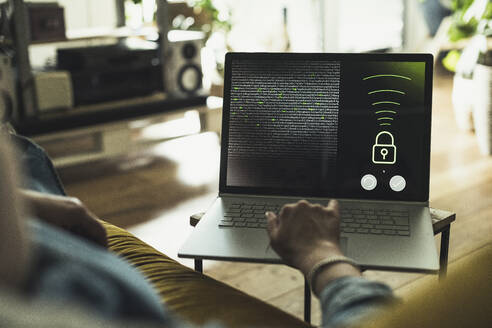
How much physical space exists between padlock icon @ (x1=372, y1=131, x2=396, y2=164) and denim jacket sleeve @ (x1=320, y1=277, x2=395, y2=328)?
1.55ft

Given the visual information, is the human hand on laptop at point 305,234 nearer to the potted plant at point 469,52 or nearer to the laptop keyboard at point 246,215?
the laptop keyboard at point 246,215

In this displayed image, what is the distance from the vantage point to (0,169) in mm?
472

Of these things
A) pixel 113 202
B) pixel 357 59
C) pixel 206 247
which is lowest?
pixel 113 202

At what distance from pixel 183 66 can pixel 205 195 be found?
1.01 m

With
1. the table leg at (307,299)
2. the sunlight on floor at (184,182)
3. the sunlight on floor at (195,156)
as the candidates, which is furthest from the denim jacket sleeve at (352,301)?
the sunlight on floor at (195,156)

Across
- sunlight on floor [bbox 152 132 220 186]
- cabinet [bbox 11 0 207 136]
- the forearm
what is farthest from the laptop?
cabinet [bbox 11 0 207 136]

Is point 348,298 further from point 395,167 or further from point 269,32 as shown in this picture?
point 269,32

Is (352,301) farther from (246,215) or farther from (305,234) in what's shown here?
(246,215)

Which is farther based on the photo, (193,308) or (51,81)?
(51,81)

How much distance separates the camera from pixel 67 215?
0.86m

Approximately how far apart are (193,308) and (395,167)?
472mm

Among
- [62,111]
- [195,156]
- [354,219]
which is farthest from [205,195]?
[354,219]

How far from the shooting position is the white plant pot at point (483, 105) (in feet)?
10.9

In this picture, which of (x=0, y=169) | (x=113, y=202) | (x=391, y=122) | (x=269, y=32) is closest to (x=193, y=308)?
(x=391, y=122)
